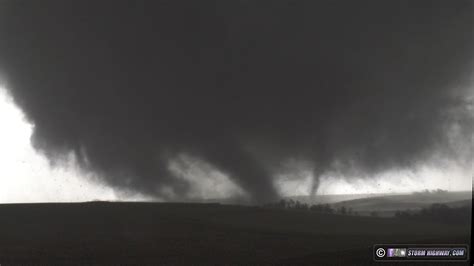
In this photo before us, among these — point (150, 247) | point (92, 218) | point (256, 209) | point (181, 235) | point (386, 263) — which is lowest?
point (386, 263)

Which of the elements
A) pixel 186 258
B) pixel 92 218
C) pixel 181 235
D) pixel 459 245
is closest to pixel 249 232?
pixel 181 235

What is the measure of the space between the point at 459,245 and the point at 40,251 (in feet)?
61.8

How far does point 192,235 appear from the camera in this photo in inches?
1115

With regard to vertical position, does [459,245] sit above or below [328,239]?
below

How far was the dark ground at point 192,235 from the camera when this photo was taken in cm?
2159

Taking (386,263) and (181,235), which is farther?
(181,235)

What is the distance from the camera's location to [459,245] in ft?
59.8

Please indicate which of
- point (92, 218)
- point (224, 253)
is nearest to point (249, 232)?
point (224, 253)

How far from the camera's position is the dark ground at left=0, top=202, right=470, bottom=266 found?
21594 mm

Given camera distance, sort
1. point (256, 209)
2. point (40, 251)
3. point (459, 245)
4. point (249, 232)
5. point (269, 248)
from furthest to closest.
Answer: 1. point (256, 209)
2. point (249, 232)
3. point (269, 248)
4. point (40, 251)
5. point (459, 245)

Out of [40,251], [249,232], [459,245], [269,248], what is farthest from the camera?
[249,232]

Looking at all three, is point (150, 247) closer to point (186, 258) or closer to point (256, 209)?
point (186, 258)

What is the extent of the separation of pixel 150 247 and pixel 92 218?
10.8 metres

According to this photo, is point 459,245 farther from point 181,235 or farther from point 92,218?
point 92,218
